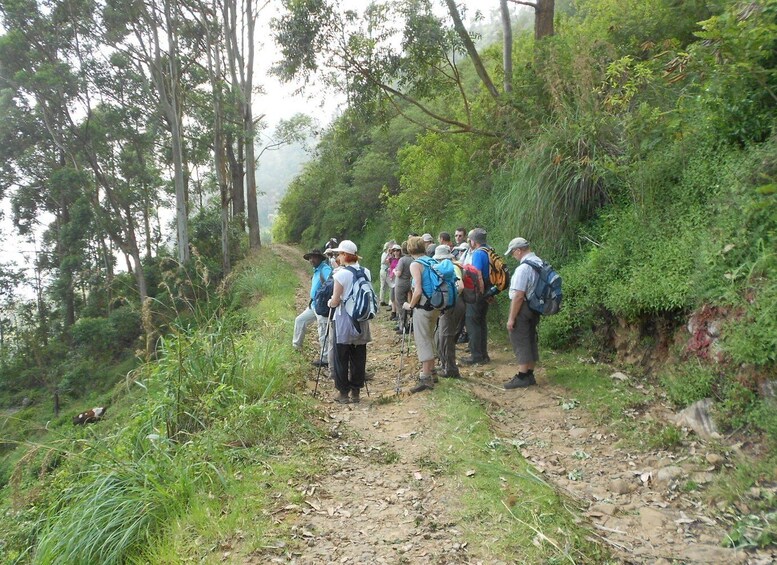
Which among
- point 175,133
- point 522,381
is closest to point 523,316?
point 522,381

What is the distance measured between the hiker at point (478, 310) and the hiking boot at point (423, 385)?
1.42 m

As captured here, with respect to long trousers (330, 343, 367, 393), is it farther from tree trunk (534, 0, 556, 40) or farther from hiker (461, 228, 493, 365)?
tree trunk (534, 0, 556, 40)

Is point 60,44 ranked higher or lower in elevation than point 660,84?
higher

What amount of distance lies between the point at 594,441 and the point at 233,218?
916 inches

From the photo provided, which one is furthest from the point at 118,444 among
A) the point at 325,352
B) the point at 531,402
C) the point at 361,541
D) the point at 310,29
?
the point at 310,29

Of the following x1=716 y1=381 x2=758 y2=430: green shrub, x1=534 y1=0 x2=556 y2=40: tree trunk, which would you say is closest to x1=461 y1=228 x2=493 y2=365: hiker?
x1=716 y1=381 x2=758 y2=430: green shrub

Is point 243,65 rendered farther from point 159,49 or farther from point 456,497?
point 456,497

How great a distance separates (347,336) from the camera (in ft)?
21.0

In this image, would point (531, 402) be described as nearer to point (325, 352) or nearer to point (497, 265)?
point (497, 265)

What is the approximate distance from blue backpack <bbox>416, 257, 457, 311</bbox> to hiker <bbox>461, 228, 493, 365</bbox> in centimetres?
102

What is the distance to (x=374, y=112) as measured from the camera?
502 inches

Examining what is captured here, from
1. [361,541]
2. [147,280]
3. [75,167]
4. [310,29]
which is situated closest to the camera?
[361,541]

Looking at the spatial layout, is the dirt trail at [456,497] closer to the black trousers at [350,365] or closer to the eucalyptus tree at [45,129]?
the black trousers at [350,365]

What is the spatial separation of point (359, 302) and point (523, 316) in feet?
6.44
